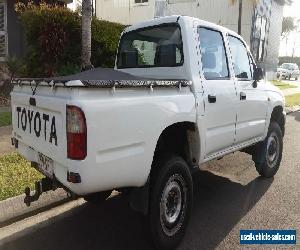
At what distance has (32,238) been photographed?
3.83 m

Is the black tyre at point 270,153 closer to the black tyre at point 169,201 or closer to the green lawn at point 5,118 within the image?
the black tyre at point 169,201

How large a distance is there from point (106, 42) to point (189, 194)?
8.44 metres

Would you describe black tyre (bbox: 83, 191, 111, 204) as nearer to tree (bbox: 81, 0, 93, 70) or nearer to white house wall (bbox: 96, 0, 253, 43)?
tree (bbox: 81, 0, 93, 70)

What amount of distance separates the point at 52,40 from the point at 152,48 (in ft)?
21.6

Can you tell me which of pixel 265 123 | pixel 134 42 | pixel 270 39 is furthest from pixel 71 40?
pixel 270 39

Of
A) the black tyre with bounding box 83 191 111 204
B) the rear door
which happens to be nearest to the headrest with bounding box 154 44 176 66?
the rear door

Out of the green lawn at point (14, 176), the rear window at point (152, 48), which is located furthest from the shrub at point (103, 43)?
the rear window at point (152, 48)

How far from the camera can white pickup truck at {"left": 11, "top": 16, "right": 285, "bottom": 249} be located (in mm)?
2834

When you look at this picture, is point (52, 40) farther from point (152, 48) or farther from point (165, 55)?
point (165, 55)

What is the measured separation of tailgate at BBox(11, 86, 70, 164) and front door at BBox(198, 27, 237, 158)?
1.71 meters

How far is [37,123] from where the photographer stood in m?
3.41

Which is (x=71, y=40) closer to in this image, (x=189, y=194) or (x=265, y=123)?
(x=265, y=123)

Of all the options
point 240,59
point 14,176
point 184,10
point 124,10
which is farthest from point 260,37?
point 14,176

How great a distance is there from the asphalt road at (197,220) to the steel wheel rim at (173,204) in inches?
9.0
